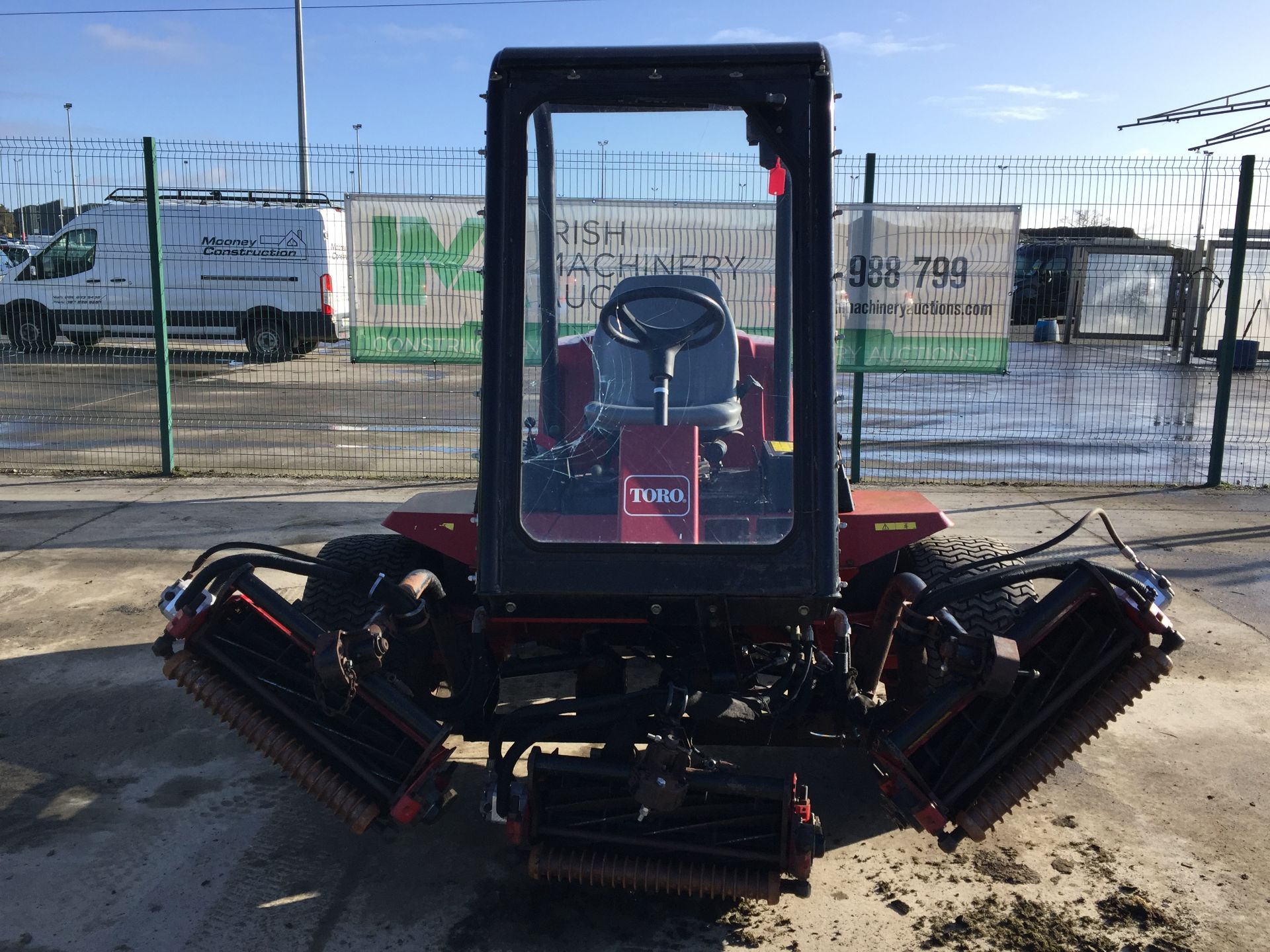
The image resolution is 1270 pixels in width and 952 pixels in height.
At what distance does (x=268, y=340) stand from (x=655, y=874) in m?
8.71

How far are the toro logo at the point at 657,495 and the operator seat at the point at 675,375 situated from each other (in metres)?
0.20

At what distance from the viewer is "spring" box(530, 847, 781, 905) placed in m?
2.76

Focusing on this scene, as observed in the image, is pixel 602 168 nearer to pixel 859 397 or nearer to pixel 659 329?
pixel 659 329

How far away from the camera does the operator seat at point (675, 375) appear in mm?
2986

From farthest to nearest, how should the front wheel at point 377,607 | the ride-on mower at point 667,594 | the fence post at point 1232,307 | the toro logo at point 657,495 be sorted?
the fence post at point 1232,307 < the front wheel at point 377,607 < the toro logo at point 657,495 < the ride-on mower at point 667,594

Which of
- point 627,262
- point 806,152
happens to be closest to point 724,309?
point 627,262

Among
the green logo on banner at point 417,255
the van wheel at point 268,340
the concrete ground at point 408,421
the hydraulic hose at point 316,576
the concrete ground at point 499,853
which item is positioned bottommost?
the concrete ground at point 499,853

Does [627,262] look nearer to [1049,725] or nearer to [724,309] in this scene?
[724,309]

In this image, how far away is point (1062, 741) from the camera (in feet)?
9.29

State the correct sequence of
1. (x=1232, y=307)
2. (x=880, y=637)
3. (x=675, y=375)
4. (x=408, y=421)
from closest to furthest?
(x=675, y=375) < (x=880, y=637) < (x=1232, y=307) < (x=408, y=421)

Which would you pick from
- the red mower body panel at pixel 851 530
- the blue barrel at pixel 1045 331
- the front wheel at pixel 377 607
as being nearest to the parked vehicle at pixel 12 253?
the front wheel at pixel 377 607

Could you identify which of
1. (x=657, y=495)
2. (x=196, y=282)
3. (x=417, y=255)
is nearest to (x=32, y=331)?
(x=196, y=282)

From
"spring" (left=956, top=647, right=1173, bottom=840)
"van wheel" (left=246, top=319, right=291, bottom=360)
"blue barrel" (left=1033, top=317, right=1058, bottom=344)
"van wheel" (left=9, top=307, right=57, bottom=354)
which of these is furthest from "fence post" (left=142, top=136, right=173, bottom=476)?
"blue barrel" (left=1033, top=317, right=1058, bottom=344)

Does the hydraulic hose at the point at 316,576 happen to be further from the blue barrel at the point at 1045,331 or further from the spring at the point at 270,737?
the blue barrel at the point at 1045,331
